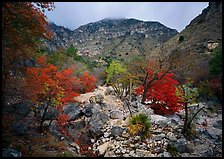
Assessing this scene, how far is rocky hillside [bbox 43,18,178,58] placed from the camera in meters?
112

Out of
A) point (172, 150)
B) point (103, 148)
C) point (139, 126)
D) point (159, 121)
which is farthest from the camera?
point (159, 121)

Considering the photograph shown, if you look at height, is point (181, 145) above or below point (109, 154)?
above

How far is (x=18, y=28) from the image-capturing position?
32.1ft

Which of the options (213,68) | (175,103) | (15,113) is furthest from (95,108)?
(213,68)

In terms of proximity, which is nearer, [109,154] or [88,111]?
[109,154]

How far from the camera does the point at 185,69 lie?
75.5 ft

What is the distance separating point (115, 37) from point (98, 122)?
407ft

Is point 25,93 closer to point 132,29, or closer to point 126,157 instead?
point 126,157

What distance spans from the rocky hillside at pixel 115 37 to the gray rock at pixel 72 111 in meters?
81.1

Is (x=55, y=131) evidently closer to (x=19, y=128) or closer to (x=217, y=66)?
(x=19, y=128)

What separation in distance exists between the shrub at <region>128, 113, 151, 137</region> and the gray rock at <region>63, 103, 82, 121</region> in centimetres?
731

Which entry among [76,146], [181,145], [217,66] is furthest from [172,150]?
[217,66]

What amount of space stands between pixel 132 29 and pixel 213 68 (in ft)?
407

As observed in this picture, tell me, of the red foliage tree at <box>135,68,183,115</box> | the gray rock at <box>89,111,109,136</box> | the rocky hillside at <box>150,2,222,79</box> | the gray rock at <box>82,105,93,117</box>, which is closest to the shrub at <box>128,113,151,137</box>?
the gray rock at <box>89,111,109,136</box>
